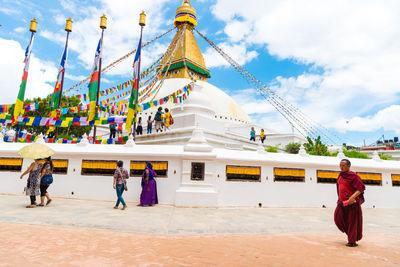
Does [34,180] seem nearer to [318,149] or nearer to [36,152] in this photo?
[36,152]

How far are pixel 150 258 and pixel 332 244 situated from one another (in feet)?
10.6

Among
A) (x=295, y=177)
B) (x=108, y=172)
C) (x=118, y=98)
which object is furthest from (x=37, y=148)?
(x=118, y=98)

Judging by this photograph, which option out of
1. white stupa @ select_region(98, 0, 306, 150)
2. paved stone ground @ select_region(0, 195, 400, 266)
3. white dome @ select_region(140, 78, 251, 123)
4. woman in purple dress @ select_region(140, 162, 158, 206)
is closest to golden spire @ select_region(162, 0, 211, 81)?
white stupa @ select_region(98, 0, 306, 150)

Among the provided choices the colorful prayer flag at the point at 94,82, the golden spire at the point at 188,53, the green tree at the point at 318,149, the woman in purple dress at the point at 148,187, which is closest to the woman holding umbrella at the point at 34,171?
the woman in purple dress at the point at 148,187

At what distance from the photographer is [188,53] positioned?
3275 cm

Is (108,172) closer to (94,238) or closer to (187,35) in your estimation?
(94,238)

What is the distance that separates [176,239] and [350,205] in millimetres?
3215

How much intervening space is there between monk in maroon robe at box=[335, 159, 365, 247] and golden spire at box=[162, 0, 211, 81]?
94.2 ft

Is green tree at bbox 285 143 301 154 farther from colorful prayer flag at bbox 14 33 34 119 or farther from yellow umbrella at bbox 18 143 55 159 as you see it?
colorful prayer flag at bbox 14 33 34 119

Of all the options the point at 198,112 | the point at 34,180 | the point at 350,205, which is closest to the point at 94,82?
the point at 198,112

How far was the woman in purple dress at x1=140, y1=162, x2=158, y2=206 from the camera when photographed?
7855mm

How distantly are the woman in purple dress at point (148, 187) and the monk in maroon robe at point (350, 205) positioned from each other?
5.13 meters

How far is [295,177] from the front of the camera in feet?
31.1

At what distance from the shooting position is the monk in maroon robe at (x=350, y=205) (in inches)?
176
